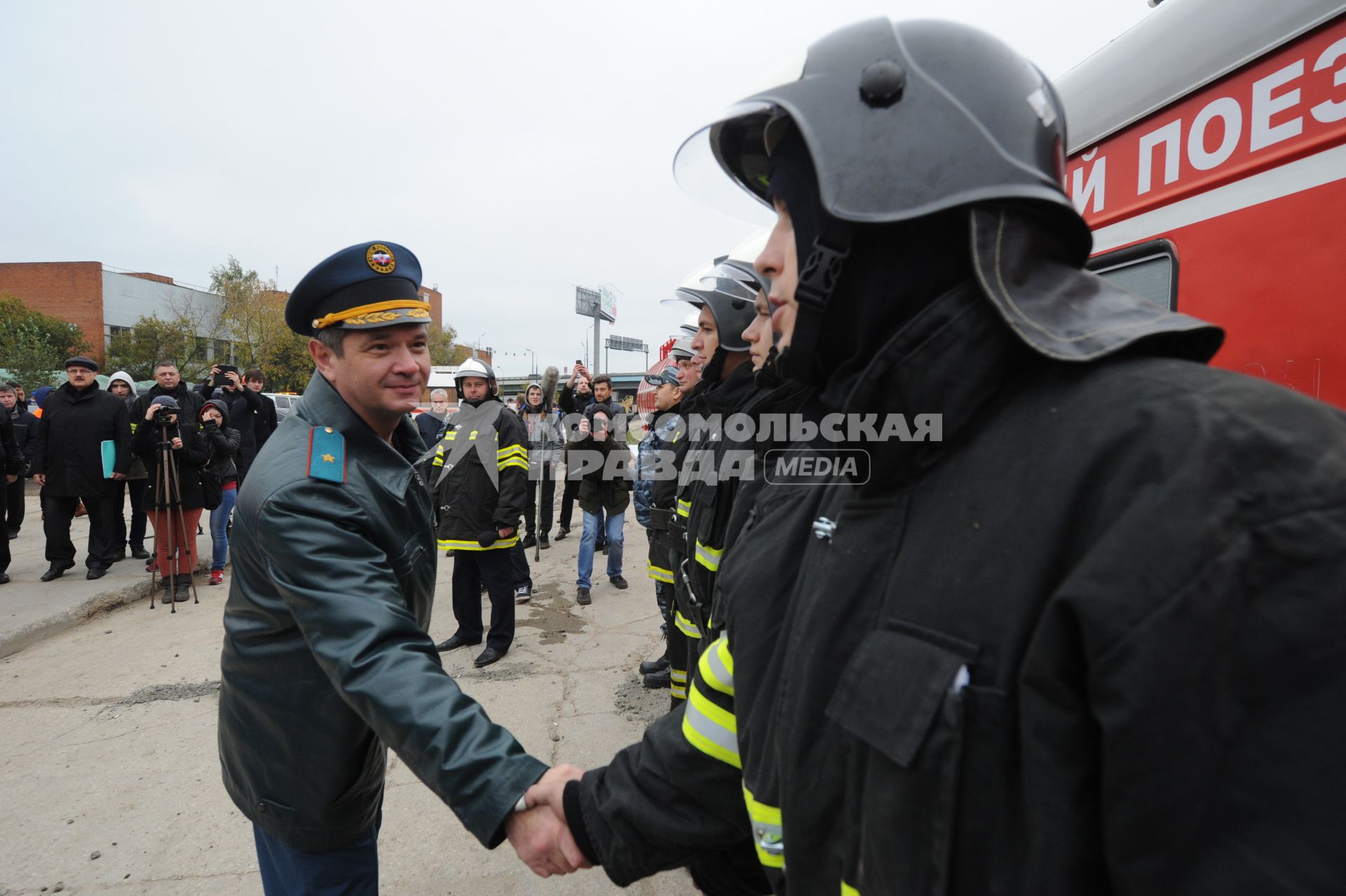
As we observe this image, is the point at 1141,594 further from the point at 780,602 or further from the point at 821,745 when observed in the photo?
the point at 780,602

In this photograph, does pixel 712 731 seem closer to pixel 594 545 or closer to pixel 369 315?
pixel 369 315

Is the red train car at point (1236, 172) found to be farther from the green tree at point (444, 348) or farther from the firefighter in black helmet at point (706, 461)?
the green tree at point (444, 348)

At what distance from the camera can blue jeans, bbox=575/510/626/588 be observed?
6.80 m

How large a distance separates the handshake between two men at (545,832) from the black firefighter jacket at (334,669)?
33 millimetres

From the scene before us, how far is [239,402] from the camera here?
28.7 feet

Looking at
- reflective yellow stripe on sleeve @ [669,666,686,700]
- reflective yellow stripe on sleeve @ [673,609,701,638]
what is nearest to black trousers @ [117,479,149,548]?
reflective yellow stripe on sleeve @ [669,666,686,700]

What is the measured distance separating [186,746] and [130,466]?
5007 millimetres

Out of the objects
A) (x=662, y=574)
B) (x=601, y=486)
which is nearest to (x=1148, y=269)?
(x=662, y=574)

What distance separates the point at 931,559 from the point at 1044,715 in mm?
193

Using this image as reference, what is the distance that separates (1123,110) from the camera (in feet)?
8.92

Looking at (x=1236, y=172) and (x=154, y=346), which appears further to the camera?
(x=154, y=346)

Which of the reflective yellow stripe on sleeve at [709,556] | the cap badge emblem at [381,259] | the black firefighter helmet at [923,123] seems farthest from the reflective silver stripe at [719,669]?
the cap badge emblem at [381,259]

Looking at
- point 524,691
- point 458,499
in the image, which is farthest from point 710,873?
point 458,499

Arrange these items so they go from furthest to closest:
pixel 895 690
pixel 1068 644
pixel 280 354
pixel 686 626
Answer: pixel 280 354 → pixel 686 626 → pixel 895 690 → pixel 1068 644
